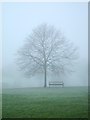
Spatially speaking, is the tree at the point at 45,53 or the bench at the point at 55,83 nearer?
the bench at the point at 55,83

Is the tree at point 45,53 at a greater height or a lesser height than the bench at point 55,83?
greater

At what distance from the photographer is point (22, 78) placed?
7.75m

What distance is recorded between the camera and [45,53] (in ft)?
29.5

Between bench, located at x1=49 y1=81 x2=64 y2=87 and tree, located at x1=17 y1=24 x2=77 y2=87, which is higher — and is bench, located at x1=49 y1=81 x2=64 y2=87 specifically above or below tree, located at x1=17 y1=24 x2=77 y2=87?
below

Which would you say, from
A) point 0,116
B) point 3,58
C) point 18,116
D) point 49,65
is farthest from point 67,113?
point 49,65

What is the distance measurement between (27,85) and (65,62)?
2.51 meters

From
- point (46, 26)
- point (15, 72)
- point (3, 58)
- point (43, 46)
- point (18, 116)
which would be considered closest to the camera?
point (18, 116)

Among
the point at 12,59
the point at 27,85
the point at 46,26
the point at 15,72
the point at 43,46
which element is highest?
the point at 46,26

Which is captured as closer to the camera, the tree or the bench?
the bench

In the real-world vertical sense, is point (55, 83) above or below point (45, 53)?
below

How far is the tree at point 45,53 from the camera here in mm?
8625

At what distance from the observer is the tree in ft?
28.3

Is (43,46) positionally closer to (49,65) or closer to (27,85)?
(49,65)

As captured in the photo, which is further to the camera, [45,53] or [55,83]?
[45,53]
